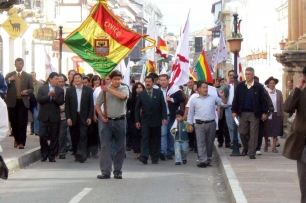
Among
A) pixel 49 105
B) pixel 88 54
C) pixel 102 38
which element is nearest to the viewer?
pixel 88 54

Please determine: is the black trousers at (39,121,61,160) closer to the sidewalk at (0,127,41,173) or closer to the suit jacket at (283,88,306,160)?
the sidewalk at (0,127,41,173)

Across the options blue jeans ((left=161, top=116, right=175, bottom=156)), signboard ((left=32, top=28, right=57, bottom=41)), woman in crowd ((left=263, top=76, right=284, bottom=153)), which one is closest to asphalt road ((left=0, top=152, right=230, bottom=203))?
blue jeans ((left=161, top=116, right=175, bottom=156))

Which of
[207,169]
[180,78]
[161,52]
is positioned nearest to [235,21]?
[180,78]

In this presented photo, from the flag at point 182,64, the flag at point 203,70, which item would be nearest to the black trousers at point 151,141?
the flag at point 182,64

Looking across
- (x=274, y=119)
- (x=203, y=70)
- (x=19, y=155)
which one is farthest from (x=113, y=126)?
(x=203, y=70)

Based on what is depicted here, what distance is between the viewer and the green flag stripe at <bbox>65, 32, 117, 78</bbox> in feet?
48.3

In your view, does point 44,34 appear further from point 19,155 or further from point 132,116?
point 19,155

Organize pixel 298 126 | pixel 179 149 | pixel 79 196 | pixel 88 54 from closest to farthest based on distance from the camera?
1. pixel 298 126
2. pixel 79 196
3. pixel 88 54
4. pixel 179 149

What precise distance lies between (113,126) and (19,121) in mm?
4908

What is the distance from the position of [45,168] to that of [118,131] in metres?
2.56

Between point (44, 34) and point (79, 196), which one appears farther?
point (44, 34)

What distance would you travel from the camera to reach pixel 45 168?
611 inches

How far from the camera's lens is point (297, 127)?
8.72 meters

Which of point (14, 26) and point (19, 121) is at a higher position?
point (14, 26)
